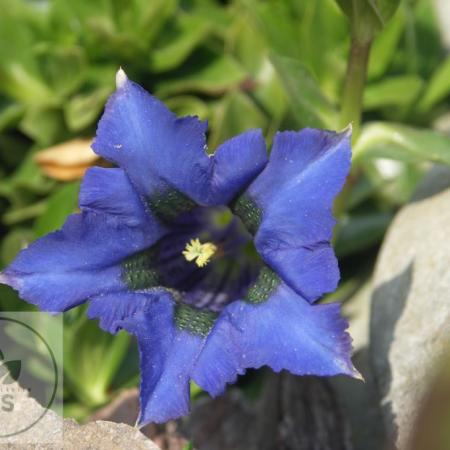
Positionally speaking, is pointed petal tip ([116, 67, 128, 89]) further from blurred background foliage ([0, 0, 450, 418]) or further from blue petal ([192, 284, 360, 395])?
blurred background foliage ([0, 0, 450, 418])

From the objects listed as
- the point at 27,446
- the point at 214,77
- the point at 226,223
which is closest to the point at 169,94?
the point at 214,77

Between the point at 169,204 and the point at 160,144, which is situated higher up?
the point at 160,144

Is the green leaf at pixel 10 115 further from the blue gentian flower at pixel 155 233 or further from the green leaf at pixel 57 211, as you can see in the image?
the blue gentian flower at pixel 155 233

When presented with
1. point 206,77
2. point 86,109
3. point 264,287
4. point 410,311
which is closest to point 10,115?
point 86,109

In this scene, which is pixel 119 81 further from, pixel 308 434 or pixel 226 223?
pixel 308 434

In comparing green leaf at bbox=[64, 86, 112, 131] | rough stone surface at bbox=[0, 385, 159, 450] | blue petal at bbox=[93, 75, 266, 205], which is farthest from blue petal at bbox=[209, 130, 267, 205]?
green leaf at bbox=[64, 86, 112, 131]

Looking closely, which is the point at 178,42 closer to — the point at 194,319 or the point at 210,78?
the point at 210,78
